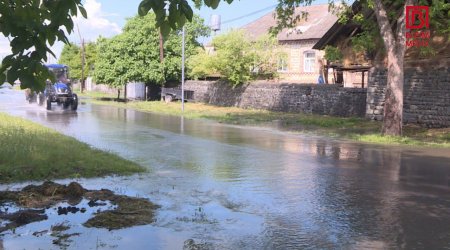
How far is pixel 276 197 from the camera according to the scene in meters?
8.44

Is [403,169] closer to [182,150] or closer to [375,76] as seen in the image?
[182,150]

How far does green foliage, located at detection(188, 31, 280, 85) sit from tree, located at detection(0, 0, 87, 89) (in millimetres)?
29252

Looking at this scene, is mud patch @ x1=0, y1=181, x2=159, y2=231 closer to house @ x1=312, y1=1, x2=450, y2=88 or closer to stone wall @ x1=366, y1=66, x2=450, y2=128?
house @ x1=312, y1=1, x2=450, y2=88

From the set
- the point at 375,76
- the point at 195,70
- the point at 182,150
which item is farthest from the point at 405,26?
the point at 195,70

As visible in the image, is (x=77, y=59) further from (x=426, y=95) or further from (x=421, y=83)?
(x=426, y=95)

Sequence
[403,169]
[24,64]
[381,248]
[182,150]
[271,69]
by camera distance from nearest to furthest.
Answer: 1. [24,64]
2. [381,248]
3. [403,169]
4. [182,150]
5. [271,69]

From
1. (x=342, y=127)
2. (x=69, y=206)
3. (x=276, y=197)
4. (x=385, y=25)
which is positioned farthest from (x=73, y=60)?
(x=69, y=206)

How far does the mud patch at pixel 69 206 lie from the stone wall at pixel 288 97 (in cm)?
1972

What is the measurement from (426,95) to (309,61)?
906 inches

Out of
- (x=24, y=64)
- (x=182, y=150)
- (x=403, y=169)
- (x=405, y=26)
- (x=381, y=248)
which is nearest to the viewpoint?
(x=24, y=64)

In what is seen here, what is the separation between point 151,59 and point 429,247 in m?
37.2

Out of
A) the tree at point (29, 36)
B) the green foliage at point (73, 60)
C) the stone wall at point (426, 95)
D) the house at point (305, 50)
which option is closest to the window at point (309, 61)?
the house at point (305, 50)

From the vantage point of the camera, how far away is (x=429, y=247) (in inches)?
233

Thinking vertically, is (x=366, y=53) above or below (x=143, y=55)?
below
